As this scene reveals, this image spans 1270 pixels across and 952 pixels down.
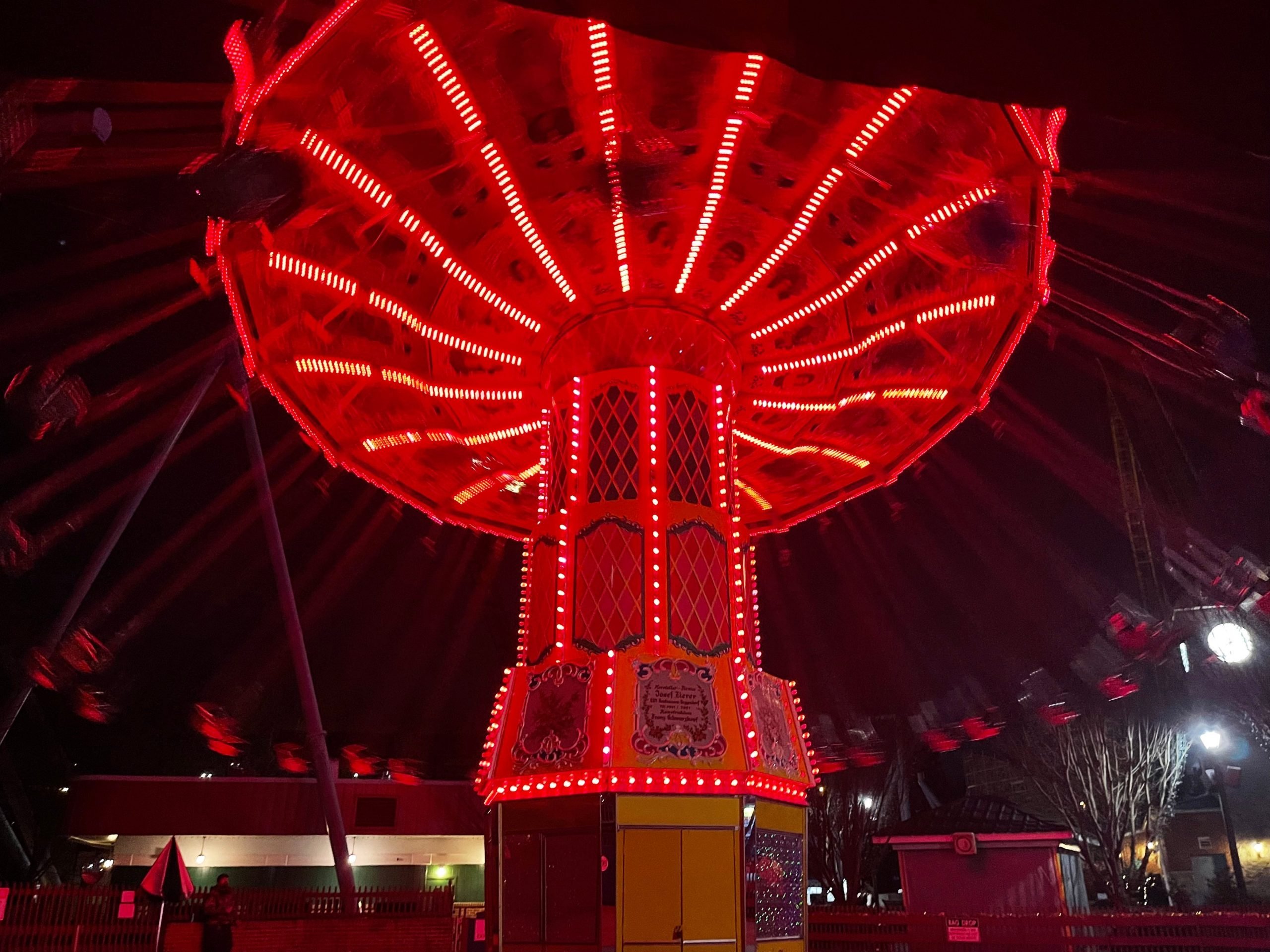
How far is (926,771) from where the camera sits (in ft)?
140

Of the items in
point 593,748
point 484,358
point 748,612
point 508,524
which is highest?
point 484,358

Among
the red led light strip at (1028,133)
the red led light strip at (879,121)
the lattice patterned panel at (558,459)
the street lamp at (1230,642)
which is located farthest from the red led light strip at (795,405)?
the street lamp at (1230,642)

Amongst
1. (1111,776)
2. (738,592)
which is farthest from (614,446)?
(1111,776)

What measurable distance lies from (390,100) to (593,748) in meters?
7.52

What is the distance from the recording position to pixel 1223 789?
33.1m

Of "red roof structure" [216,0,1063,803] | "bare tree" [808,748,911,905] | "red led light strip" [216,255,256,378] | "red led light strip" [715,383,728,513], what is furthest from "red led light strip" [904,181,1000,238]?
"bare tree" [808,748,911,905]

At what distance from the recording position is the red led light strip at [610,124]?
9.49 meters

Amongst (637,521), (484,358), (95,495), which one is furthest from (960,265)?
(95,495)

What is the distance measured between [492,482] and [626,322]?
198 inches

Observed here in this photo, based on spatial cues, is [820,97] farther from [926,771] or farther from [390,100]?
[926,771]

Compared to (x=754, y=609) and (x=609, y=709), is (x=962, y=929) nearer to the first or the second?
(x=754, y=609)

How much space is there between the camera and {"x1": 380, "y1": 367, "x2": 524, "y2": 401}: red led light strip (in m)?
14.2

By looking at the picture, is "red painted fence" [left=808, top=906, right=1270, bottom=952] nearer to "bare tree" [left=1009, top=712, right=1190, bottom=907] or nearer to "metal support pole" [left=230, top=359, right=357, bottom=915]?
"metal support pole" [left=230, top=359, right=357, bottom=915]

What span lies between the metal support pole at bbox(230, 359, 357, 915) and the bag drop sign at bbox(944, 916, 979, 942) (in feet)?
40.1
